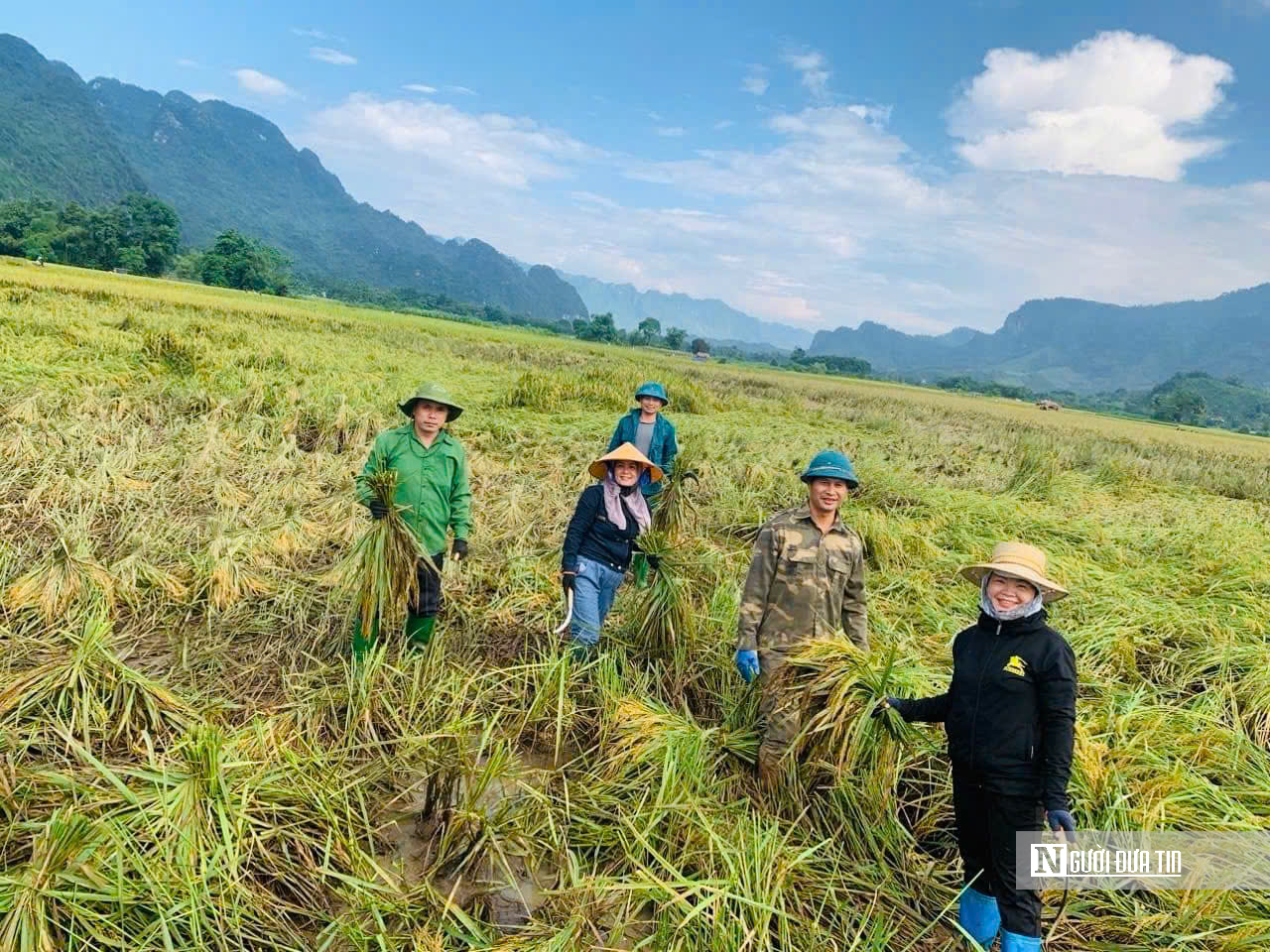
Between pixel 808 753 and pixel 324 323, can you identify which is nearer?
pixel 808 753

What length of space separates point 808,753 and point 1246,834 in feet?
5.92

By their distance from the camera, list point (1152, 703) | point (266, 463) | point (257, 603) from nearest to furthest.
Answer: point (1152, 703), point (257, 603), point (266, 463)

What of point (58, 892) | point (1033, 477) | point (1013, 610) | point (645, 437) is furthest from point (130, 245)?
point (1013, 610)

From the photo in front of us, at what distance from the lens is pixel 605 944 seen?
6.79ft

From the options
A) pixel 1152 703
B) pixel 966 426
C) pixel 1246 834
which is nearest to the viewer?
pixel 1246 834

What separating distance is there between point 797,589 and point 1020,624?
0.87 meters

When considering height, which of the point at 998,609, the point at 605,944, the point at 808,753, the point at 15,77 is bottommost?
the point at 605,944

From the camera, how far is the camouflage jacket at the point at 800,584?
278 cm

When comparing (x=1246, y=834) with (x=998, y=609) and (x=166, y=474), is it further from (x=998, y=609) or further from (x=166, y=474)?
(x=166, y=474)

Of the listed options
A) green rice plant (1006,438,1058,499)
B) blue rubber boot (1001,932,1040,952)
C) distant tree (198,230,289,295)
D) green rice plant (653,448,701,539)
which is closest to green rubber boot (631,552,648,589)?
green rice plant (653,448,701,539)

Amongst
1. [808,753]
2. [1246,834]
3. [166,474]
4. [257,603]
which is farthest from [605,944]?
[166,474]

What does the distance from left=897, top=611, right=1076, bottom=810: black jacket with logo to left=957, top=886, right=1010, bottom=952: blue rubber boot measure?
448mm

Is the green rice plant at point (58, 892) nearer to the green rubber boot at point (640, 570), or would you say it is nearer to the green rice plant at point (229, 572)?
the green rice plant at point (229, 572)

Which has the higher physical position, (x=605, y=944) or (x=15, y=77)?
(x=15, y=77)
